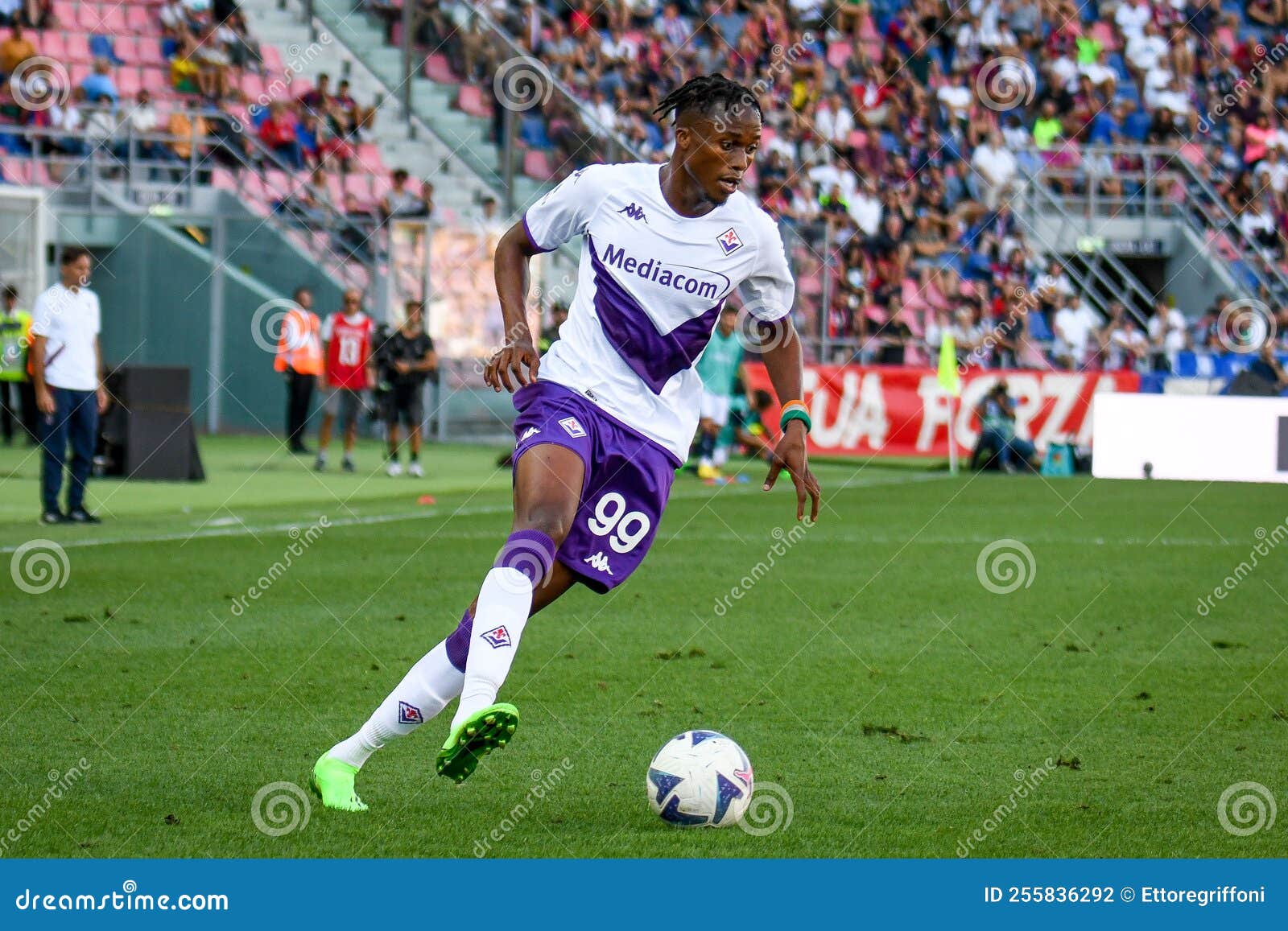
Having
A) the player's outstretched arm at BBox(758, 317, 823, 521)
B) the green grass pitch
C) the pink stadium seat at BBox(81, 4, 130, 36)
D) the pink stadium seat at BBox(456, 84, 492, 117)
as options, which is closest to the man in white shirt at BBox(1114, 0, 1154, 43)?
the pink stadium seat at BBox(456, 84, 492, 117)

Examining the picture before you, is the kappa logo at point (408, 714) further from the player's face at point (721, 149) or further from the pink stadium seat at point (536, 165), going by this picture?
the pink stadium seat at point (536, 165)

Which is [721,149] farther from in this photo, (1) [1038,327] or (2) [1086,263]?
(2) [1086,263]

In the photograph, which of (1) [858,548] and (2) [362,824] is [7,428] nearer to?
(1) [858,548]

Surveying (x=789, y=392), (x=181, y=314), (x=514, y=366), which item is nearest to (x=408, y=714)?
(x=514, y=366)

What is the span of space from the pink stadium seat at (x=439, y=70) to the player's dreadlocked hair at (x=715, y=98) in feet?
76.5

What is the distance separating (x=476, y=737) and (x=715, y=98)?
211 centimetres

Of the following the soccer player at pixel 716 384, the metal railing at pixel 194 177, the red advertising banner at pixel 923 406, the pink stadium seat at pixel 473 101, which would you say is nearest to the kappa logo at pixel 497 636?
the soccer player at pixel 716 384

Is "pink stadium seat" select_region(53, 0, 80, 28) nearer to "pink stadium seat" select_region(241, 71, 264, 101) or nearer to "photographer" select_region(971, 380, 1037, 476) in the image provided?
"pink stadium seat" select_region(241, 71, 264, 101)

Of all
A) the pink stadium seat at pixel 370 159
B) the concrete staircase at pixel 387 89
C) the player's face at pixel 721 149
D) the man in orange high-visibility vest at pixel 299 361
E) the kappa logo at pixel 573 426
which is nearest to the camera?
the kappa logo at pixel 573 426

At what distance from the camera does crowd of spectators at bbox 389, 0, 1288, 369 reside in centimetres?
2767

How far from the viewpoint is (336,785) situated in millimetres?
5602

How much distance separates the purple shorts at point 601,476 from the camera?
562 cm

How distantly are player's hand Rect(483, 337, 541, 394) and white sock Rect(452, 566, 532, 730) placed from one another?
0.56 meters

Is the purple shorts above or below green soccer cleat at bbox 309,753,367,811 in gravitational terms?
above
